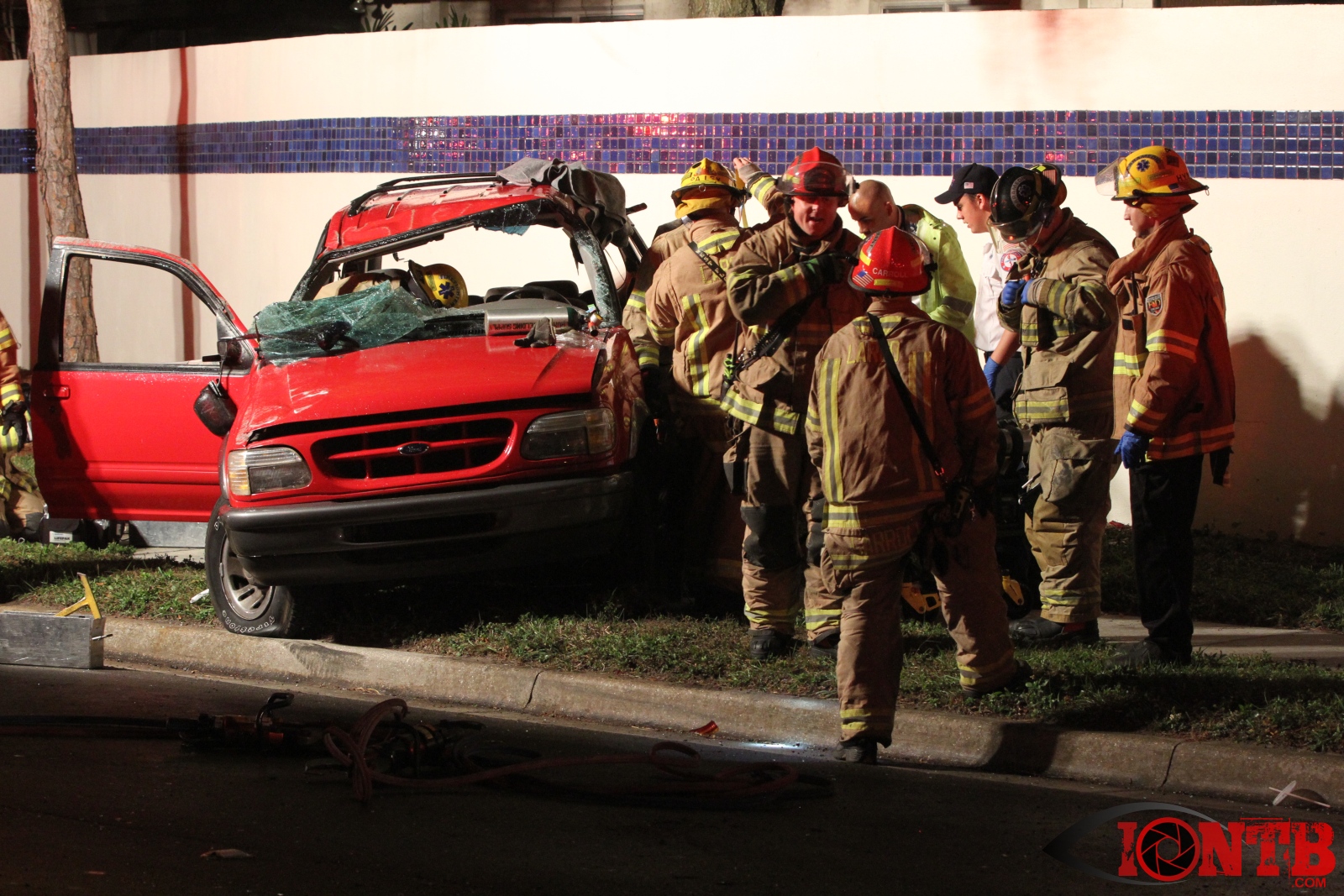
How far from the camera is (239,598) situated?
6.96 meters

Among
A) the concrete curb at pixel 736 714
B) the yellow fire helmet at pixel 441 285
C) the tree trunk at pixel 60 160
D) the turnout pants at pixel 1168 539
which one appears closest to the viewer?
the concrete curb at pixel 736 714

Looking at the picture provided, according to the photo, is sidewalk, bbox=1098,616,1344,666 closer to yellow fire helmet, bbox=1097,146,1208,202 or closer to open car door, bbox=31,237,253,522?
yellow fire helmet, bbox=1097,146,1208,202

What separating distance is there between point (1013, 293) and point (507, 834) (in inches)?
124

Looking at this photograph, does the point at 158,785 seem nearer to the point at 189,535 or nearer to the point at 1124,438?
the point at 1124,438

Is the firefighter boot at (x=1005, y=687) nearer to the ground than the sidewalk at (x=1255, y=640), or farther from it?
farther from it

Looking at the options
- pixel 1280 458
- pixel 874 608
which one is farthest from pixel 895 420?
pixel 1280 458

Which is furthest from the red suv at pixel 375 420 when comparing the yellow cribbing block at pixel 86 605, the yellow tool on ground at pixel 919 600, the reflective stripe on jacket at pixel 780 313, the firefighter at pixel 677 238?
the yellow tool on ground at pixel 919 600

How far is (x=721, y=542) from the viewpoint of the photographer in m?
7.04

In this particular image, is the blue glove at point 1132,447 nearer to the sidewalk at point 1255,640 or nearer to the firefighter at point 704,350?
the sidewalk at point 1255,640

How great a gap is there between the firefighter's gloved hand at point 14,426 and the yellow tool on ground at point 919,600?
482 cm

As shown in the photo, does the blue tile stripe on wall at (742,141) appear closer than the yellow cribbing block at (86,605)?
No

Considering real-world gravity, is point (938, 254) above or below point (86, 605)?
above

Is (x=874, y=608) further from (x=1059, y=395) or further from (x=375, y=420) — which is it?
(x=375, y=420)

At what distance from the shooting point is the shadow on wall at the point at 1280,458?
8336mm
